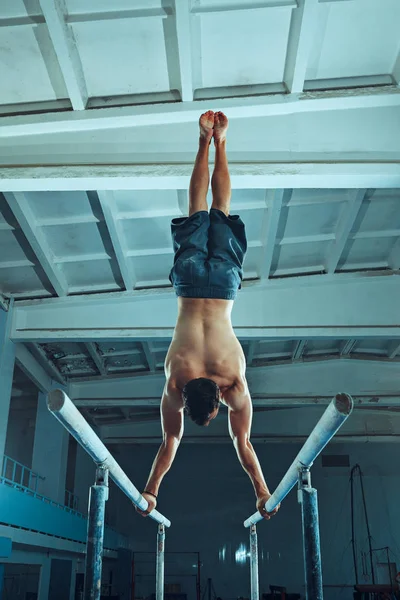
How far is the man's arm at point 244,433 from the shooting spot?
161 inches

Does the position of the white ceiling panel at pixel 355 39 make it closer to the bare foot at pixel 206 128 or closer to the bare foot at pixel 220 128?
the bare foot at pixel 220 128

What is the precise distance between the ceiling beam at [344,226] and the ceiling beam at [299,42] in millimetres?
2573

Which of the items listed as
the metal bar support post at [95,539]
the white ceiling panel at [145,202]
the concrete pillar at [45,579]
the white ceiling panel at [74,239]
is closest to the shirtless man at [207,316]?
the metal bar support post at [95,539]

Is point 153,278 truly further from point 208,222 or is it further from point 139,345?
point 208,222

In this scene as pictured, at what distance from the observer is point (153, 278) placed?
33.3ft

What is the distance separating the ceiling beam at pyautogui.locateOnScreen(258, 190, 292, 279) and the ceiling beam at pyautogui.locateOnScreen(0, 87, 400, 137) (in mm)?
1856

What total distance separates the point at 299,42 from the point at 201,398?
12.3 feet

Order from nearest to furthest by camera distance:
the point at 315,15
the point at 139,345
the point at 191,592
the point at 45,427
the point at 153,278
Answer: the point at 315,15, the point at 153,278, the point at 139,345, the point at 45,427, the point at 191,592

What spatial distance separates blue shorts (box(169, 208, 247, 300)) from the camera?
13.7ft

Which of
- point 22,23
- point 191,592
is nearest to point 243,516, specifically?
point 191,592

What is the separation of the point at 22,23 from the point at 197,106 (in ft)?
6.19

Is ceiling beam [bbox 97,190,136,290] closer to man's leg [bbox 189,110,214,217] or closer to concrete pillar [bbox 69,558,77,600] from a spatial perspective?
man's leg [bbox 189,110,214,217]

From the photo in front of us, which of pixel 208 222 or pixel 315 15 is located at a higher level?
pixel 315 15

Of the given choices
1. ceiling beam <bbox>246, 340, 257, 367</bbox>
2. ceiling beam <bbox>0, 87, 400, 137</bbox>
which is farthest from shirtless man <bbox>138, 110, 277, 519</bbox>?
ceiling beam <bbox>246, 340, 257, 367</bbox>
